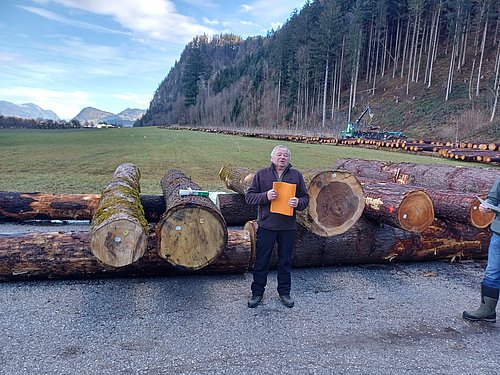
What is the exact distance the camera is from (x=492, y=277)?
3668 millimetres

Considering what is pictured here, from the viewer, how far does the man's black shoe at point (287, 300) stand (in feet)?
12.9

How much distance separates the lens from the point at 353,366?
9.55 ft

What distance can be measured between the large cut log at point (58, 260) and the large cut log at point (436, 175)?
5232 millimetres


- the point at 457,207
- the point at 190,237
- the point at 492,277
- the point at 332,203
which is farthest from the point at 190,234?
the point at 457,207

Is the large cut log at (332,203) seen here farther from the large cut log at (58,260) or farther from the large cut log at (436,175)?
the large cut log at (436,175)

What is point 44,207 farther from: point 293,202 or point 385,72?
point 385,72

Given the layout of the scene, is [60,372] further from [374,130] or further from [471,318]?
[374,130]

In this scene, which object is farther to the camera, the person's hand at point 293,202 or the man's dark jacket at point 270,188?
the man's dark jacket at point 270,188

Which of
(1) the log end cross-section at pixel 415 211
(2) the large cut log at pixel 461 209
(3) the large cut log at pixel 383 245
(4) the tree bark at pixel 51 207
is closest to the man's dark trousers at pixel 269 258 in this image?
(3) the large cut log at pixel 383 245

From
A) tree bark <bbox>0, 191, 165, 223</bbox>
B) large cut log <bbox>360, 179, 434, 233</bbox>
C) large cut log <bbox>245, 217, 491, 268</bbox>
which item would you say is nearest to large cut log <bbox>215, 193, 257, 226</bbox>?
tree bark <bbox>0, 191, 165, 223</bbox>

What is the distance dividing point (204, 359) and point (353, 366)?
3.99 feet

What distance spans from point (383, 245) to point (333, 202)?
1.24 metres

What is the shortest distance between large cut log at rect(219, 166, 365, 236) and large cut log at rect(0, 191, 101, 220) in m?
4.28

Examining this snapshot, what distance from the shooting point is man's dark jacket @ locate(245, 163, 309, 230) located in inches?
156
